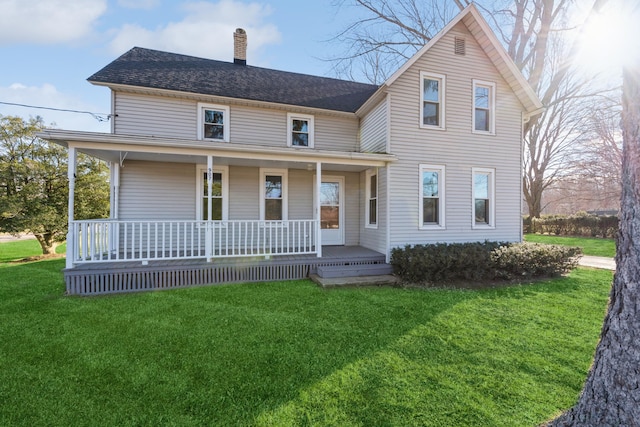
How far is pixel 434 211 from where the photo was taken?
8.52 meters

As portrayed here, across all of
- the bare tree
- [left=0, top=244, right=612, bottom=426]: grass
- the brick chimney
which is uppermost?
the bare tree

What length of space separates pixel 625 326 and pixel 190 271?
6874 mm

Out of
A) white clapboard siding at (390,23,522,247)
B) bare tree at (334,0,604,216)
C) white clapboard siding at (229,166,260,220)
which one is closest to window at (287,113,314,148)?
white clapboard siding at (229,166,260,220)

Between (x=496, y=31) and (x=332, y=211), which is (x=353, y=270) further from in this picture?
(x=496, y=31)

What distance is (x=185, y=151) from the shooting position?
21.8ft

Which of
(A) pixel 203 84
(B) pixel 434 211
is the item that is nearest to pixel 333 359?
(B) pixel 434 211

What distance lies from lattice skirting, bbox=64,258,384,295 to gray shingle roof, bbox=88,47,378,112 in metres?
5.05

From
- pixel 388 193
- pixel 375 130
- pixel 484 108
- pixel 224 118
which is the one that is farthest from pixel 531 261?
pixel 224 118

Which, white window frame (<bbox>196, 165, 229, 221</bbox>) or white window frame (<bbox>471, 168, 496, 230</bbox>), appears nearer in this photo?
white window frame (<bbox>196, 165, 229, 221</bbox>)

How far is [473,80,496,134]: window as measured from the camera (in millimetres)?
8906

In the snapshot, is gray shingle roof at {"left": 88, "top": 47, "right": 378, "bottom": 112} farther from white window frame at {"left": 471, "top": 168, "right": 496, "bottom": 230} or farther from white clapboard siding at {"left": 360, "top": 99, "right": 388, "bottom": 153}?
white window frame at {"left": 471, "top": 168, "right": 496, "bottom": 230}

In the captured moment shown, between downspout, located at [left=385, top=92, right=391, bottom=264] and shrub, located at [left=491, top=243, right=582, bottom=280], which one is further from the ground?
downspout, located at [left=385, top=92, right=391, bottom=264]

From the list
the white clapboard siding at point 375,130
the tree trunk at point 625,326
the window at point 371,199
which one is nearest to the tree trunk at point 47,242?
the window at point 371,199

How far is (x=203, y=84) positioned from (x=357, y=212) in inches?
248
